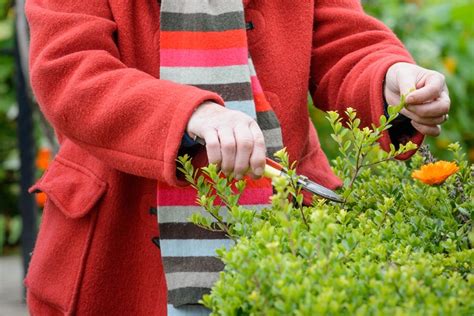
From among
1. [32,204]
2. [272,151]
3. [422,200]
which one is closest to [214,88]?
[272,151]

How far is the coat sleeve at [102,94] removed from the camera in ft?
6.00

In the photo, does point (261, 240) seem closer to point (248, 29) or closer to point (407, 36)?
point (248, 29)

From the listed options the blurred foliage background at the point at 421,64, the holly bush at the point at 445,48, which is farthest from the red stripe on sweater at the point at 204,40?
the holly bush at the point at 445,48

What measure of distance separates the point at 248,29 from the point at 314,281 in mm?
953

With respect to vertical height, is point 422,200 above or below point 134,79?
below

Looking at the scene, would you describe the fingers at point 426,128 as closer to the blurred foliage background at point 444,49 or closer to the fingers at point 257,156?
the fingers at point 257,156

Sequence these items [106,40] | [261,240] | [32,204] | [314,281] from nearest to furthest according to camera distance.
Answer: [314,281]
[261,240]
[106,40]
[32,204]

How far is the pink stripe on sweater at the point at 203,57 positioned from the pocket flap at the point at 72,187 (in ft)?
1.02

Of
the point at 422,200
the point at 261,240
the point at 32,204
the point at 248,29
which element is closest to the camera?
the point at 261,240

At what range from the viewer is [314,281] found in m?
1.39

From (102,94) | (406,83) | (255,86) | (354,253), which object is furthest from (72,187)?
(354,253)

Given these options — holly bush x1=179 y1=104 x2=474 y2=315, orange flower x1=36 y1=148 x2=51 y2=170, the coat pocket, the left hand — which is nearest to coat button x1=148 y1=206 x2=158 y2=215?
the coat pocket

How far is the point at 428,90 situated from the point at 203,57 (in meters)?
0.47

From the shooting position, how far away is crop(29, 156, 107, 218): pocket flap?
2168mm
